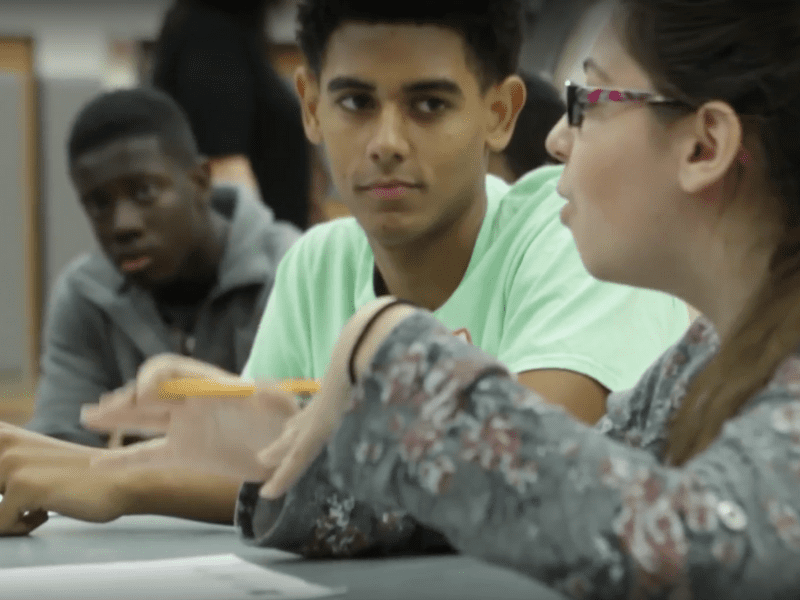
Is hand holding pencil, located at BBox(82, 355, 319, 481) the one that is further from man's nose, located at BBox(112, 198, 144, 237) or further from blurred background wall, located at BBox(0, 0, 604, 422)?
blurred background wall, located at BBox(0, 0, 604, 422)

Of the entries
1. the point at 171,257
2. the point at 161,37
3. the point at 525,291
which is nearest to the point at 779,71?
the point at 525,291

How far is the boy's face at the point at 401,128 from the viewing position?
4.58 feet

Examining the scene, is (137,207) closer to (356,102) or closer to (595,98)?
(356,102)

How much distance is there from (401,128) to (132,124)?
1.10m

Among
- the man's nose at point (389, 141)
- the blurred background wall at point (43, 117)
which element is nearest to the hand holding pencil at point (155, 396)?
the man's nose at point (389, 141)

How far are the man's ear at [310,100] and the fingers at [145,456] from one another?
1.77 feet

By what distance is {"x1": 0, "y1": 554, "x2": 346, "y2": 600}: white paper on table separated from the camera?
883 millimetres

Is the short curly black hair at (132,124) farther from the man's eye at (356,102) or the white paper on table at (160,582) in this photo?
the white paper on table at (160,582)

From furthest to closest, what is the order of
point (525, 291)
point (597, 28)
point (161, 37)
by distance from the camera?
point (161, 37)
point (525, 291)
point (597, 28)

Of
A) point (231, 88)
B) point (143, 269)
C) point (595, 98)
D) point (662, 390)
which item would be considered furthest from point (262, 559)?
point (231, 88)

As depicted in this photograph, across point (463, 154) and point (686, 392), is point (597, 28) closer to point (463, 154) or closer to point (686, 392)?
point (686, 392)

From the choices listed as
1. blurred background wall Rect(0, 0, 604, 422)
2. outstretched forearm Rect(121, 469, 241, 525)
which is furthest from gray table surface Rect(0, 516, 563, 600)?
blurred background wall Rect(0, 0, 604, 422)

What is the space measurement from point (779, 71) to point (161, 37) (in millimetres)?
2179

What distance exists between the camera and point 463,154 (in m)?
1.44
